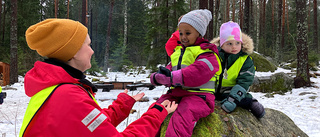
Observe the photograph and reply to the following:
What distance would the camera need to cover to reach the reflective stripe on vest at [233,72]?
8.64 feet

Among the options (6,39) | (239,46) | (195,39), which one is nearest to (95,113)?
(195,39)

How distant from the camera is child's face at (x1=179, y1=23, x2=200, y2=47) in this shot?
7.29 feet

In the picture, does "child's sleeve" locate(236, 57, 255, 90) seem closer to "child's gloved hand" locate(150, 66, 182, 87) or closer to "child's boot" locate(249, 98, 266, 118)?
"child's boot" locate(249, 98, 266, 118)

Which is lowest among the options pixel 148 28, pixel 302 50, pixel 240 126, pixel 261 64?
pixel 240 126

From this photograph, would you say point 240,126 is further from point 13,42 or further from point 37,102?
point 13,42

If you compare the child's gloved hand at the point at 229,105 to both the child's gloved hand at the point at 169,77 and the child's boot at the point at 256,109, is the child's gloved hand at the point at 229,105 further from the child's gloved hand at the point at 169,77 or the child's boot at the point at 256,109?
the child's gloved hand at the point at 169,77

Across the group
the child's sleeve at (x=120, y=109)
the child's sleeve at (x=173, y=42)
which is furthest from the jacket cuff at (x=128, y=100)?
the child's sleeve at (x=173, y=42)

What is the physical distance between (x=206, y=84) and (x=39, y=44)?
1.52 meters

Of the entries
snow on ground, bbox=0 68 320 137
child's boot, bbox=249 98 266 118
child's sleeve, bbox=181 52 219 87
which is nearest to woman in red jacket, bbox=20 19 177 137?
child's sleeve, bbox=181 52 219 87

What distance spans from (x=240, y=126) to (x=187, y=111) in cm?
97

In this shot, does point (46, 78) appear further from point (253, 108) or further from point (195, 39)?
point (253, 108)

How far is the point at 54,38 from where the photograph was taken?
1.28 meters

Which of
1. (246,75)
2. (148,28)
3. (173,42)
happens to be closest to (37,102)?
(173,42)

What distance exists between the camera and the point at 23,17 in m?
15.5
